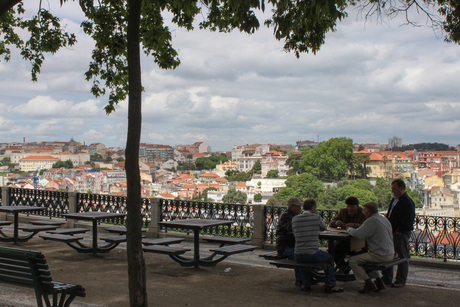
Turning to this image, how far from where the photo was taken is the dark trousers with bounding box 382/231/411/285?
5828mm

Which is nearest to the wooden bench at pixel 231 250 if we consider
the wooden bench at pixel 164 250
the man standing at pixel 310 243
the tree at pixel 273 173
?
the wooden bench at pixel 164 250

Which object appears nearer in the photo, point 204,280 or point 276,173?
point 204,280

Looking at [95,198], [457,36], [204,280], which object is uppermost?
[457,36]

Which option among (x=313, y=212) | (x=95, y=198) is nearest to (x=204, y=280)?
(x=313, y=212)

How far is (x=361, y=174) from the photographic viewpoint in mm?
132000

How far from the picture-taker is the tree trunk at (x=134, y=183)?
3859 millimetres

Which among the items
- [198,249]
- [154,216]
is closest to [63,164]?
[154,216]

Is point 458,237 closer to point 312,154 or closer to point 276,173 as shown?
point 312,154

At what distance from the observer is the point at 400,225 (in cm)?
594

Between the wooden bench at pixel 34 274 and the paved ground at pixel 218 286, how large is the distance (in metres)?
A: 0.63

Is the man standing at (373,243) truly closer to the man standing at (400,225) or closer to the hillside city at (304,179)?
the man standing at (400,225)

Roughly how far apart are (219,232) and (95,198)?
148 inches

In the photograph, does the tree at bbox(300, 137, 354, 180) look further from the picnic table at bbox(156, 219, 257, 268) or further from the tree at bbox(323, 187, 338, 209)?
the picnic table at bbox(156, 219, 257, 268)

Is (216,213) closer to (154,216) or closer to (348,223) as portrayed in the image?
(154,216)
